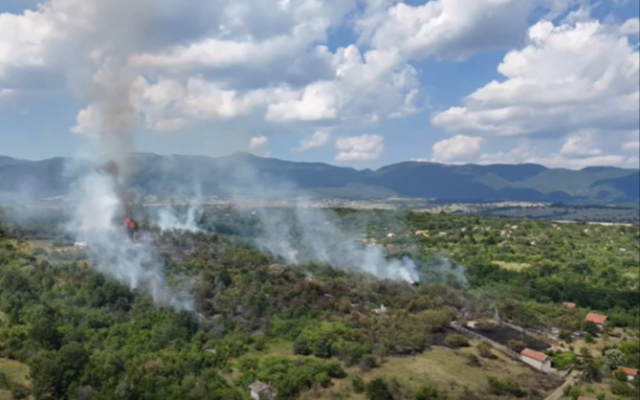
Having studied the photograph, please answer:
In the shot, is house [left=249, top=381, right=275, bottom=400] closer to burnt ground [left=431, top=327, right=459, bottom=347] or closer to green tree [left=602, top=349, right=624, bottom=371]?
burnt ground [left=431, top=327, right=459, bottom=347]

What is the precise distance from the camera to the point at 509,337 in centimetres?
3503

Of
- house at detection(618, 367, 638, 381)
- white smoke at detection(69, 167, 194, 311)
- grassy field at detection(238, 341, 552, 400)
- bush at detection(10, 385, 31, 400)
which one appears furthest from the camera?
white smoke at detection(69, 167, 194, 311)

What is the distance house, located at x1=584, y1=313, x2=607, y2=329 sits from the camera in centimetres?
3878

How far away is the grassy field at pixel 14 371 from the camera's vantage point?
23128 millimetres

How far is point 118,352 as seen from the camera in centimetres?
2731

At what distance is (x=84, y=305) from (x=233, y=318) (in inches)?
356

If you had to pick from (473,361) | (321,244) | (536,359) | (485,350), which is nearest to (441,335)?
(485,350)

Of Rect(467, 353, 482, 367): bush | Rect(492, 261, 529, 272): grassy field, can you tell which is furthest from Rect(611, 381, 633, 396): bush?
Rect(492, 261, 529, 272): grassy field

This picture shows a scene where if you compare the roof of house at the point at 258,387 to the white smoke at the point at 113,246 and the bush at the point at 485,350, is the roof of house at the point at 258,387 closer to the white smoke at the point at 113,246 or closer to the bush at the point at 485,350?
the white smoke at the point at 113,246

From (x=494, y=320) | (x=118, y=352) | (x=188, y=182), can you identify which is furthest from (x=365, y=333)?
(x=188, y=182)

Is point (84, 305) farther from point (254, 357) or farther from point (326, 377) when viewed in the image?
point (326, 377)

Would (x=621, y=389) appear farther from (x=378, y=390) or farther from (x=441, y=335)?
(x=378, y=390)

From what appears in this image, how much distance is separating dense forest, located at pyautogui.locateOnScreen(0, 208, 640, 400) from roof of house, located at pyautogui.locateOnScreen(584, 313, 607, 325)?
0.69 metres

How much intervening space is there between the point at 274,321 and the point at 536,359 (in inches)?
605
